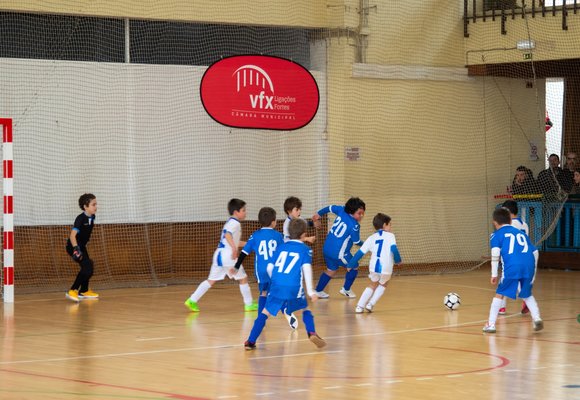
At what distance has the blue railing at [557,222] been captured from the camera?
21.5 m

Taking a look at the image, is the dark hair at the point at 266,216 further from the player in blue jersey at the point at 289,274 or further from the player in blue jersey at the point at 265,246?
the player in blue jersey at the point at 289,274

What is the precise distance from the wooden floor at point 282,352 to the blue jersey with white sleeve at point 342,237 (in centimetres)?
71

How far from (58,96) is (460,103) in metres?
8.54

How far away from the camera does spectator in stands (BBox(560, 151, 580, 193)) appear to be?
21.6 meters

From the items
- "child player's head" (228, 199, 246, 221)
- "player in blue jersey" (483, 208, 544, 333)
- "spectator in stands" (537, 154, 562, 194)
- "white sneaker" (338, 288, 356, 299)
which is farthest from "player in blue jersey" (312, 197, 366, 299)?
"spectator in stands" (537, 154, 562, 194)

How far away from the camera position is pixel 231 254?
48.1 feet

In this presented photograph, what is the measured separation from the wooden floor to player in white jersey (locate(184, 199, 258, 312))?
0.89ft

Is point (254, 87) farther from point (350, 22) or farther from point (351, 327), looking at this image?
point (351, 327)

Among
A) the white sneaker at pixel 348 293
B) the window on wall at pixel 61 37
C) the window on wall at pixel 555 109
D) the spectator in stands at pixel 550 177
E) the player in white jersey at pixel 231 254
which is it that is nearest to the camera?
the player in white jersey at pixel 231 254

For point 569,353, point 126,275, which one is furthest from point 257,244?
point 126,275

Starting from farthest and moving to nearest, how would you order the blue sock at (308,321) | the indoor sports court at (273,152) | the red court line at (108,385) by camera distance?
the indoor sports court at (273,152), the blue sock at (308,321), the red court line at (108,385)

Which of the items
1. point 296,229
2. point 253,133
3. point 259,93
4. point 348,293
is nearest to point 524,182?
point 253,133

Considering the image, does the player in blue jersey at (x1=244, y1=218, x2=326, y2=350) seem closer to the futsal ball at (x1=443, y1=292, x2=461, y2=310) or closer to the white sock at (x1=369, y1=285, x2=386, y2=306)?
the white sock at (x1=369, y1=285, x2=386, y2=306)

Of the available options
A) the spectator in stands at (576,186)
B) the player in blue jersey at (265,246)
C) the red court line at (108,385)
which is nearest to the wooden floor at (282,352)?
the red court line at (108,385)
